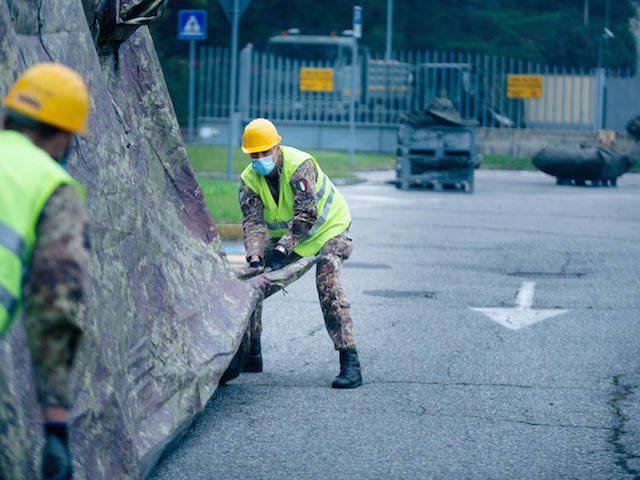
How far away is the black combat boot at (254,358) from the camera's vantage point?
691 centimetres

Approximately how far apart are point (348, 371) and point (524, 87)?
23.0 meters

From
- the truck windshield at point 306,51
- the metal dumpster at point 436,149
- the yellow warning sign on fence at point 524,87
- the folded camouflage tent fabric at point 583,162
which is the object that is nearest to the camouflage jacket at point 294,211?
the metal dumpster at point 436,149

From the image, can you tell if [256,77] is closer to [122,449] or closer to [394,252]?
[394,252]

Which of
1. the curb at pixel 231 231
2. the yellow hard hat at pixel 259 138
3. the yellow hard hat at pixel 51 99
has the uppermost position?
the yellow hard hat at pixel 51 99

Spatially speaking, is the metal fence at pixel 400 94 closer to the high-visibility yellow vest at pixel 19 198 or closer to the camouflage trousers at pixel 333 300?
the camouflage trousers at pixel 333 300

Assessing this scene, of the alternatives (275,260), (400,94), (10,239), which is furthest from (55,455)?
(400,94)

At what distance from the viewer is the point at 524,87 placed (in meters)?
28.7

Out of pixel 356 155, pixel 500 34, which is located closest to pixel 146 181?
pixel 356 155

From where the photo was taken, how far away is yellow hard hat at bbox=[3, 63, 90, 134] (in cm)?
307

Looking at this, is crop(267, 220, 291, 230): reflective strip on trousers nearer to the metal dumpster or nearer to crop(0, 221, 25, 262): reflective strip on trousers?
crop(0, 221, 25, 262): reflective strip on trousers

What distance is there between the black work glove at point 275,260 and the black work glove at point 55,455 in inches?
141

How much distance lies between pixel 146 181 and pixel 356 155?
23311 millimetres

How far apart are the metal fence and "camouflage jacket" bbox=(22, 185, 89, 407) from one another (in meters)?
25.5

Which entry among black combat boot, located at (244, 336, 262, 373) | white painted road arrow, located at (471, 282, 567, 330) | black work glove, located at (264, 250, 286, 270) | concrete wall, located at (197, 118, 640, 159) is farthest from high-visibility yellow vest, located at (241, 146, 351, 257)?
concrete wall, located at (197, 118, 640, 159)
